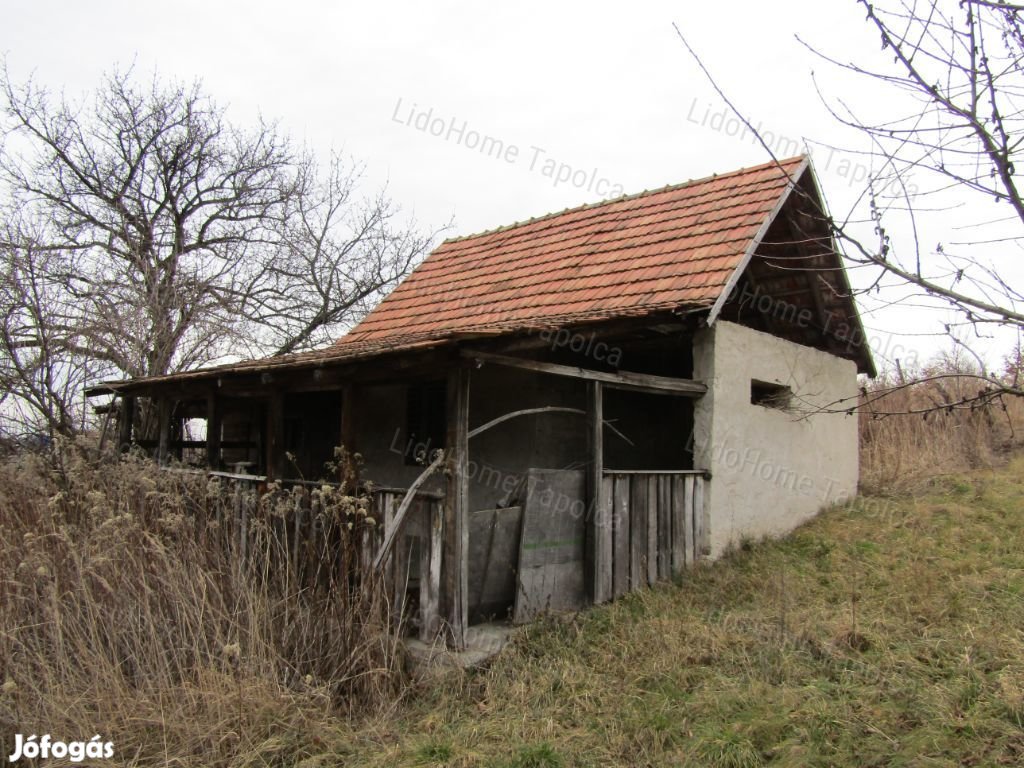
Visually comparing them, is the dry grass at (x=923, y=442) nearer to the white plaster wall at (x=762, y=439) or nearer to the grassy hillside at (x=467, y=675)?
the white plaster wall at (x=762, y=439)

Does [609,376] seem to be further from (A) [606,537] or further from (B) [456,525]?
(B) [456,525]

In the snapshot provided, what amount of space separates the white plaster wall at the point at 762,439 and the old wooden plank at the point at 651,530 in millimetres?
796

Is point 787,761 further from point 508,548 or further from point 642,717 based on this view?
point 508,548

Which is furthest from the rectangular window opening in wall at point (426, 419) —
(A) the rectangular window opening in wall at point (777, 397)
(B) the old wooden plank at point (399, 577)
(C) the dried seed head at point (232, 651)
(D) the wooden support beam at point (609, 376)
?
(C) the dried seed head at point (232, 651)

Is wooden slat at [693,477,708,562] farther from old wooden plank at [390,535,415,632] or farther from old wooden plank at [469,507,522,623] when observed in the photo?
old wooden plank at [390,535,415,632]

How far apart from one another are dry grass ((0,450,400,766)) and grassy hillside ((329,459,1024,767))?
46 centimetres

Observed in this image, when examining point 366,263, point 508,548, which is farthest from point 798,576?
point 366,263

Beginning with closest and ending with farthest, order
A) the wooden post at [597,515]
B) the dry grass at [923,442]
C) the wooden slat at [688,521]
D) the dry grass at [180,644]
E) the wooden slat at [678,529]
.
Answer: the dry grass at [180,644], the wooden post at [597,515], the wooden slat at [678,529], the wooden slat at [688,521], the dry grass at [923,442]

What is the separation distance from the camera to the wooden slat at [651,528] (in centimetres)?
693

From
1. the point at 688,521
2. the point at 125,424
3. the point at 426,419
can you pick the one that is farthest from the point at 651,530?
the point at 125,424

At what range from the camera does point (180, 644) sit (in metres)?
4.61

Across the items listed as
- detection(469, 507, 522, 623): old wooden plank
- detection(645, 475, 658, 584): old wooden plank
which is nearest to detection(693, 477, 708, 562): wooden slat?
detection(645, 475, 658, 584): old wooden plank

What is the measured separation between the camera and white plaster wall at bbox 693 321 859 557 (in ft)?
24.8

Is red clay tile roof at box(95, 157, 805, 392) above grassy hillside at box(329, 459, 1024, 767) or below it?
above
